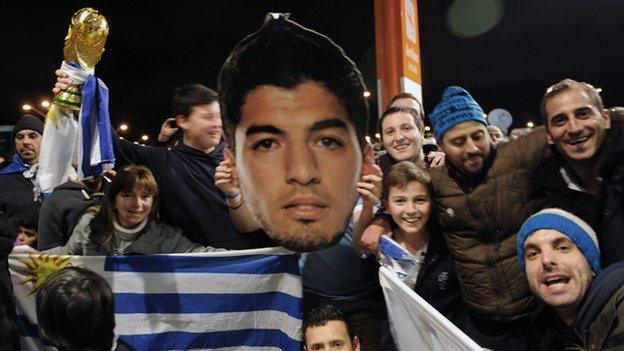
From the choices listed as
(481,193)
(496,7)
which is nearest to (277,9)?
(481,193)

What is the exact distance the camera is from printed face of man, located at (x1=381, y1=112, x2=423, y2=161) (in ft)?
8.41

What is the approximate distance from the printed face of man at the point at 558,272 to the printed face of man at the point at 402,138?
775 millimetres

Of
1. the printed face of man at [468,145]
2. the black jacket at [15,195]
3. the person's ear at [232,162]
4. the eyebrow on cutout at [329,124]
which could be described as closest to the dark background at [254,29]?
the black jacket at [15,195]

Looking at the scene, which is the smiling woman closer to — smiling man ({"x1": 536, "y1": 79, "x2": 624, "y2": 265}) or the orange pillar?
smiling man ({"x1": 536, "y1": 79, "x2": 624, "y2": 265})

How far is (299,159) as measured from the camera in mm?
2086

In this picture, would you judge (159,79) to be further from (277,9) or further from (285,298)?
(285,298)

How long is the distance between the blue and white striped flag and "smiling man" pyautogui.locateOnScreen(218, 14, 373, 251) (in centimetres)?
37

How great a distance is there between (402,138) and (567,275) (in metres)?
0.99

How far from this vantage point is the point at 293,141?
2.09 meters

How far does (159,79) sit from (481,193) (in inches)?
375

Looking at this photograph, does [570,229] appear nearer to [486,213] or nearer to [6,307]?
[486,213]

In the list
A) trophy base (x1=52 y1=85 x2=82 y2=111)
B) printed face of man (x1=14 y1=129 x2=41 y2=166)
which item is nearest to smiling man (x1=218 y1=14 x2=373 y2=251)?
trophy base (x1=52 y1=85 x2=82 y2=111)

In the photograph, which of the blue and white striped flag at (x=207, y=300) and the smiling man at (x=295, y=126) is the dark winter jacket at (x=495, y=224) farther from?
the blue and white striped flag at (x=207, y=300)

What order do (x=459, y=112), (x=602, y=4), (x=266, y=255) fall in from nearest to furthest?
(x=459, y=112), (x=266, y=255), (x=602, y=4)
